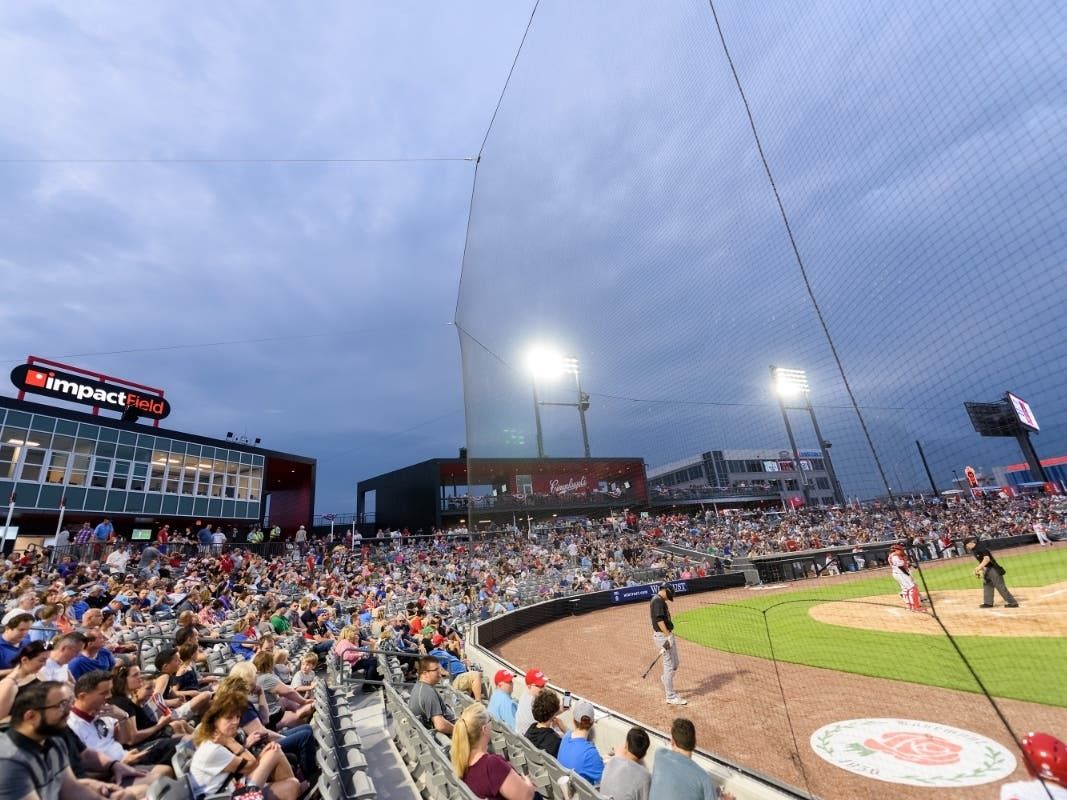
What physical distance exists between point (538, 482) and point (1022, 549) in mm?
28558

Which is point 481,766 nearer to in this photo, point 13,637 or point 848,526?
point 13,637

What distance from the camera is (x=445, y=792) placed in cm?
349

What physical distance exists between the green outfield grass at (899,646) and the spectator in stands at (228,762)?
5545mm

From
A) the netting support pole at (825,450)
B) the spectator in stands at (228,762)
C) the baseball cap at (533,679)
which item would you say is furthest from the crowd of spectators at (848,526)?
the spectator in stands at (228,762)

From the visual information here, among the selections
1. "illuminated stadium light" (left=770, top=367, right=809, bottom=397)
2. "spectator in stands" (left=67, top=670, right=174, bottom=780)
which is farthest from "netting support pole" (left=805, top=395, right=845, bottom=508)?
"spectator in stands" (left=67, top=670, right=174, bottom=780)

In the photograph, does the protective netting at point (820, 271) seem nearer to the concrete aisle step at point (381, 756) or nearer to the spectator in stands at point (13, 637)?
the concrete aisle step at point (381, 756)

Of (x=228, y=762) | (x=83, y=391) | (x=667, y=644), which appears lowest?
(x=667, y=644)

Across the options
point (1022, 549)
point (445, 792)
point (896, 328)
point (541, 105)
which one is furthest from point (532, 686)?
point (1022, 549)

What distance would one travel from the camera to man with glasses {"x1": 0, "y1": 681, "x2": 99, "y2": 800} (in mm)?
2604

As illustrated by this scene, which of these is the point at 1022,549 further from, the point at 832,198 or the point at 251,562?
the point at 251,562

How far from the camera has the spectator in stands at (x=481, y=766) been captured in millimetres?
3242

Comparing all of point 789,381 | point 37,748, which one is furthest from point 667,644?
point 37,748

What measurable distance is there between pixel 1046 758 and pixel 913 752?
3.74 meters

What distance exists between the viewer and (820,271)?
788 centimetres
